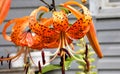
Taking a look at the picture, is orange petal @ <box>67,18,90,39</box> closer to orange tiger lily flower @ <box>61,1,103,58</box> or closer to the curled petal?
orange tiger lily flower @ <box>61,1,103,58</box>

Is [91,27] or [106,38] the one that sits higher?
[91,27]

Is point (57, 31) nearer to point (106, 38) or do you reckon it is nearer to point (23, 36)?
point (23, 36)

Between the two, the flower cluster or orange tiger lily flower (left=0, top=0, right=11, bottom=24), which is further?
the flower cluster

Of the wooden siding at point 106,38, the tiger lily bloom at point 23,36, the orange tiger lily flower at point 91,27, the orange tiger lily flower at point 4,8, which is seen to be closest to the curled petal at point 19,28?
the tiger lily bloom at point 23,36

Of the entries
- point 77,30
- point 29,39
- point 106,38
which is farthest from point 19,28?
point 106,38

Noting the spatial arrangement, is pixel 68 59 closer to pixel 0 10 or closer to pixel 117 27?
pixel 0 10

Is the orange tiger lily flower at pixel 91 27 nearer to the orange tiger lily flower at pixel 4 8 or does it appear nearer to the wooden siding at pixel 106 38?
the orange tiger lily flower at pixel 4 8

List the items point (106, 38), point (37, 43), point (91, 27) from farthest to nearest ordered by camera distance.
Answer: point (106, 38), point (37, 43), point (91, 27)

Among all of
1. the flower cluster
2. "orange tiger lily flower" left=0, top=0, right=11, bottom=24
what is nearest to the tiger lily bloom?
the flower cluster

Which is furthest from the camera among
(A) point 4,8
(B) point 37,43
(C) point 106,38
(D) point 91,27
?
(C) point 106,38

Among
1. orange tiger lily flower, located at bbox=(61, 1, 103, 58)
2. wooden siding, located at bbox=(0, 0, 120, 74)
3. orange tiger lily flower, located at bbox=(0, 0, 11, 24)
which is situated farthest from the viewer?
wooden siding, located at bbox=(0, 0, 120, 74)
